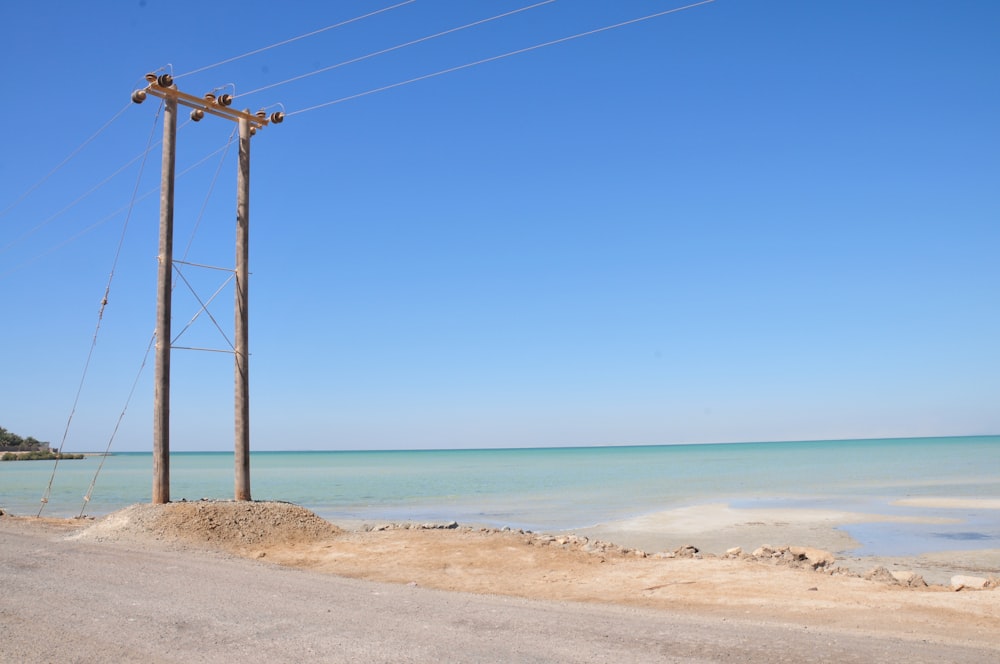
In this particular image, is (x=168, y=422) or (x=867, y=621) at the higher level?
(x=168, y=422)

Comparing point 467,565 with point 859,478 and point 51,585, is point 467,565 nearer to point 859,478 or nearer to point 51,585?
point 51,585

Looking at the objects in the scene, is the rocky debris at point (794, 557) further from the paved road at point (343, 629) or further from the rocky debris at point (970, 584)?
the paved road at point (343, 629)

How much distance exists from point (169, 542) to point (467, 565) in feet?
18.0

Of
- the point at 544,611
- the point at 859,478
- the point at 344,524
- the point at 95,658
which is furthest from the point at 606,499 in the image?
the point at 95,658

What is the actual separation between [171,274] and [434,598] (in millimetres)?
9709

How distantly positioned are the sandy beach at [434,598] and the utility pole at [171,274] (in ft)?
3.99

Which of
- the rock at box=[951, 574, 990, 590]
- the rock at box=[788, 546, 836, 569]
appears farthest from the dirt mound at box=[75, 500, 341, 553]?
the rock at box=[951, 574, 990, 590]

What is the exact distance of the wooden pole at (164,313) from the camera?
51.6 feet

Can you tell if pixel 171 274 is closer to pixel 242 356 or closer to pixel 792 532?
pixel 242 356

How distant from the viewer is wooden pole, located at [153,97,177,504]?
15.7 meters

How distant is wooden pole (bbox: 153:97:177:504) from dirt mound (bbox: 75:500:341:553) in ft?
2.96

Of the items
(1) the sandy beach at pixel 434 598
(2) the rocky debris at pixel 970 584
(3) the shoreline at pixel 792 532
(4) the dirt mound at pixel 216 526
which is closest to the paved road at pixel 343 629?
(1) the sandy beach at pixel 434 598

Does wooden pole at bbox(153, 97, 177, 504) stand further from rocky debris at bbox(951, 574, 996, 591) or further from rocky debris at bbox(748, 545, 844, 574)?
rocky debris at bbox(951, 574, 996, 591)

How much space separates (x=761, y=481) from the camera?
4472 centimetres
